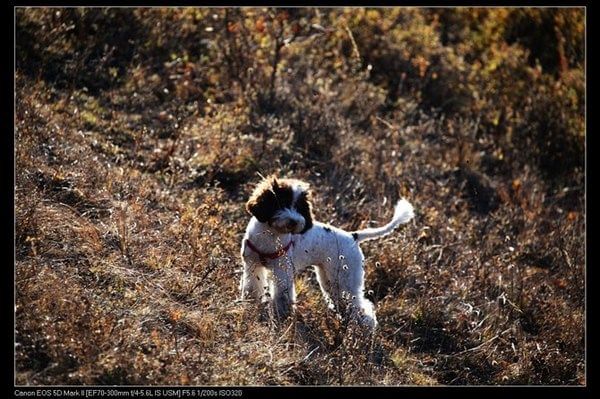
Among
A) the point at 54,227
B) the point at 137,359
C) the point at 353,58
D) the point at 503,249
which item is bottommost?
the point at 503,249

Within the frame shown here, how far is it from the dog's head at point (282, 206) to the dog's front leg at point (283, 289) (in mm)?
338

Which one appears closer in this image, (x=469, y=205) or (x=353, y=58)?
(x=469, y=205)

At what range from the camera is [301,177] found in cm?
926

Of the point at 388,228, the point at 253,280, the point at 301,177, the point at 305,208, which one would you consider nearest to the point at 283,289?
the point at 253,280

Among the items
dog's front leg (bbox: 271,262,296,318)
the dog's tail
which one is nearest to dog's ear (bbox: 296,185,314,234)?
dog's front leg (bbox: 271,262,296,318)

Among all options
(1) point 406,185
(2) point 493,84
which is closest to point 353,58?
(2) point 493,84

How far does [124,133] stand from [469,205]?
185 inches

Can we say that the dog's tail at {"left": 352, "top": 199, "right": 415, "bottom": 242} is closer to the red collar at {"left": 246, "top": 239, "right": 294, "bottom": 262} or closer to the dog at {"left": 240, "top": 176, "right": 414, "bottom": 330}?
the dog at {"left": 240, "top": 176, "right": 414, "bottom": 330}

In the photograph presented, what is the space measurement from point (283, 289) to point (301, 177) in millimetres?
3090

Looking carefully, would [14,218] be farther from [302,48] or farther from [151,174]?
[302,48]

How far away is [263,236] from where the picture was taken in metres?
6.33

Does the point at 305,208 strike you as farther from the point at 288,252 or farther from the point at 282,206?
the point at 288,252

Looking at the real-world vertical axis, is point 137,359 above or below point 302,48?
below

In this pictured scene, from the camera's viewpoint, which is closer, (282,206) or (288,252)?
(282,206)
